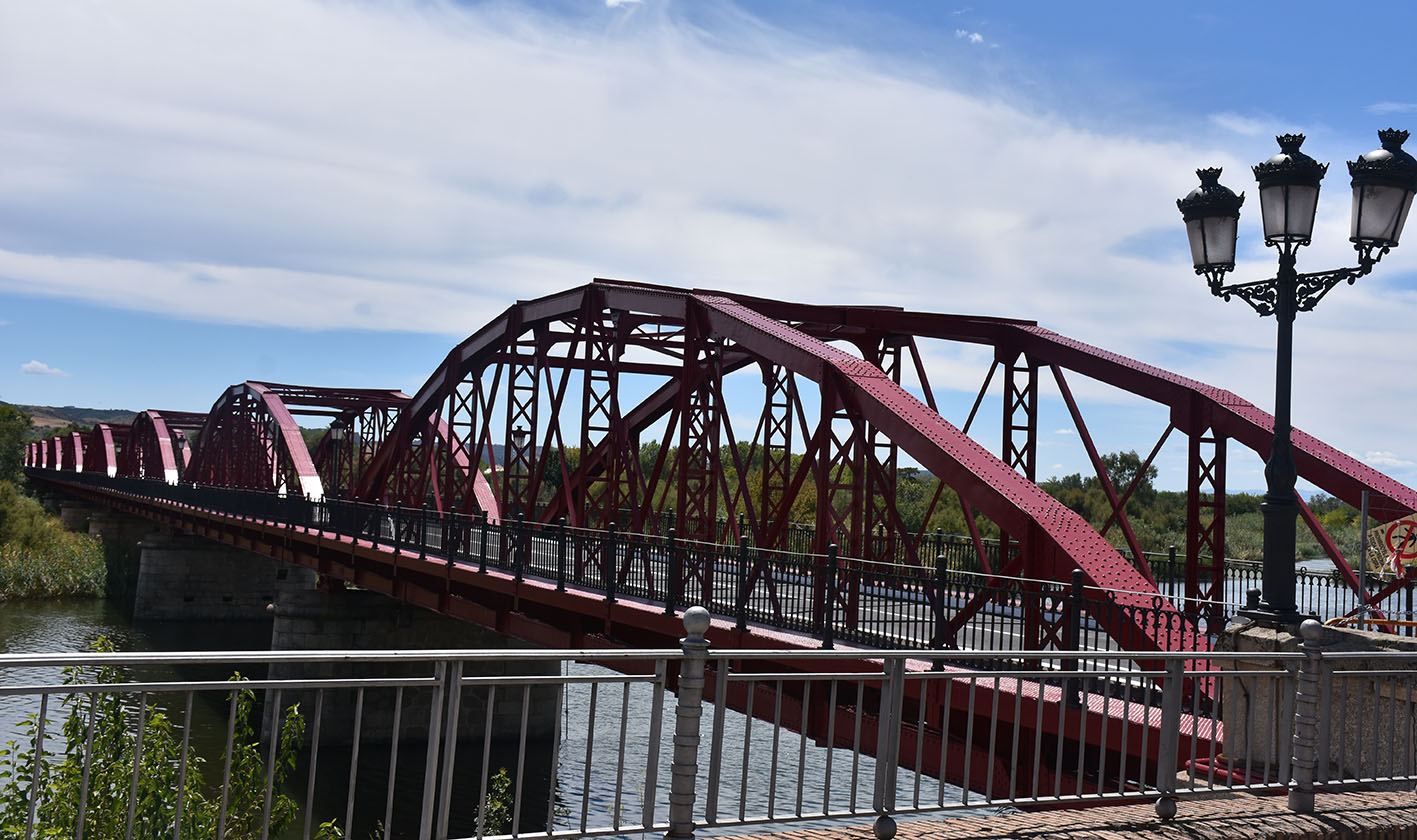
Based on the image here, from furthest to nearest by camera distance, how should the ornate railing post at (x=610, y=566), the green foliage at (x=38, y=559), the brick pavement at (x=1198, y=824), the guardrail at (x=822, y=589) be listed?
the green foliage at (x=38, y=559), the ornate railing post at (x=610, y=566), the guardrail at (x=822, y=589), the brick pavement at (x=1198, y=824)

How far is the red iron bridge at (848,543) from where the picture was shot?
35.7 feet

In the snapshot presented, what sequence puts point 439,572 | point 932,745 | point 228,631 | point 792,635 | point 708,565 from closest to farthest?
point 932,745
point 792,635
point 708,565
point 439,572
point 228,631

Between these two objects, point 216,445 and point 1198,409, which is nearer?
point 1198,409

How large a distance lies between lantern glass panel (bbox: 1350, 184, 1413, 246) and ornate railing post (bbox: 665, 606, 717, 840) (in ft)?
24.2

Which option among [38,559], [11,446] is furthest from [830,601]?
[11,446]

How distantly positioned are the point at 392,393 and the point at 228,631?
39.4 feet

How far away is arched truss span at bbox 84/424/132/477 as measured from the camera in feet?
303

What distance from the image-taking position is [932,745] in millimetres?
11875

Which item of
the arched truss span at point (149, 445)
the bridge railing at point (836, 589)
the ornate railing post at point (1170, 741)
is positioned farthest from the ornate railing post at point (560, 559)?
the arched truss span at point (149, 445)

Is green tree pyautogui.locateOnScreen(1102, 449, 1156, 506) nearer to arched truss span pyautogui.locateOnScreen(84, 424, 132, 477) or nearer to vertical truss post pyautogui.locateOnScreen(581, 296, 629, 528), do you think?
vertical truss post pyautogui.locateOnScreen(581, 296, 629, 528)

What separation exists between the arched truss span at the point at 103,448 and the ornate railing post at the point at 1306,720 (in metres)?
94.0

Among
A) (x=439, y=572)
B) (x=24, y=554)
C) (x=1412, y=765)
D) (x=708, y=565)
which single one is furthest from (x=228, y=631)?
(x=1412, y=765)

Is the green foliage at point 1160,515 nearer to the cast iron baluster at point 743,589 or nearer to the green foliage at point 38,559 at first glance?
the cast iron baluster at point 743,589

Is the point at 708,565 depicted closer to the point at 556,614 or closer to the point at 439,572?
the point at 556,614
